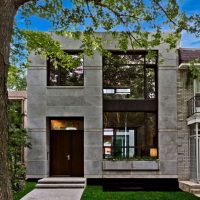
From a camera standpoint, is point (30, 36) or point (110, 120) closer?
point (30, 36)

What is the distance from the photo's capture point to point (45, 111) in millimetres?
20703

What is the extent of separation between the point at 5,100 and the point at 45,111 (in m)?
14.0

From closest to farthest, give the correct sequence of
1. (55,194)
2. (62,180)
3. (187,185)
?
1. (55,194)
2. (187,185)
3. (62,180)

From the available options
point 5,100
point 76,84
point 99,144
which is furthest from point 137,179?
point 5,100

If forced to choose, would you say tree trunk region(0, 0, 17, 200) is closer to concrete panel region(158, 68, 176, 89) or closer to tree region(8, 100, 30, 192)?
tree region(8, 100, 30, 192)

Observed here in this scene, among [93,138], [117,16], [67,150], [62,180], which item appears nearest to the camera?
[117,16]

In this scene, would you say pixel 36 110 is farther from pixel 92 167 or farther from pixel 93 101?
pixel 92 167

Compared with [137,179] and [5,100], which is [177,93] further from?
[5,100]

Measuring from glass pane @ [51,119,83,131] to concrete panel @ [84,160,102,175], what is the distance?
1.79 m

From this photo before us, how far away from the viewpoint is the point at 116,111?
821 inches

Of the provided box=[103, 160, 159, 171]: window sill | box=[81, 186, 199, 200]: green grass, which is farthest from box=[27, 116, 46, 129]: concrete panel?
box=[81, 186, 199, 200]: green grass

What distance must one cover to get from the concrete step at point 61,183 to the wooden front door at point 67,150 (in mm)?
1544

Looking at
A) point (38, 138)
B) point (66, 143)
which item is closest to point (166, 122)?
point (66, 143)

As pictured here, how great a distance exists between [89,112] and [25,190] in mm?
4897
